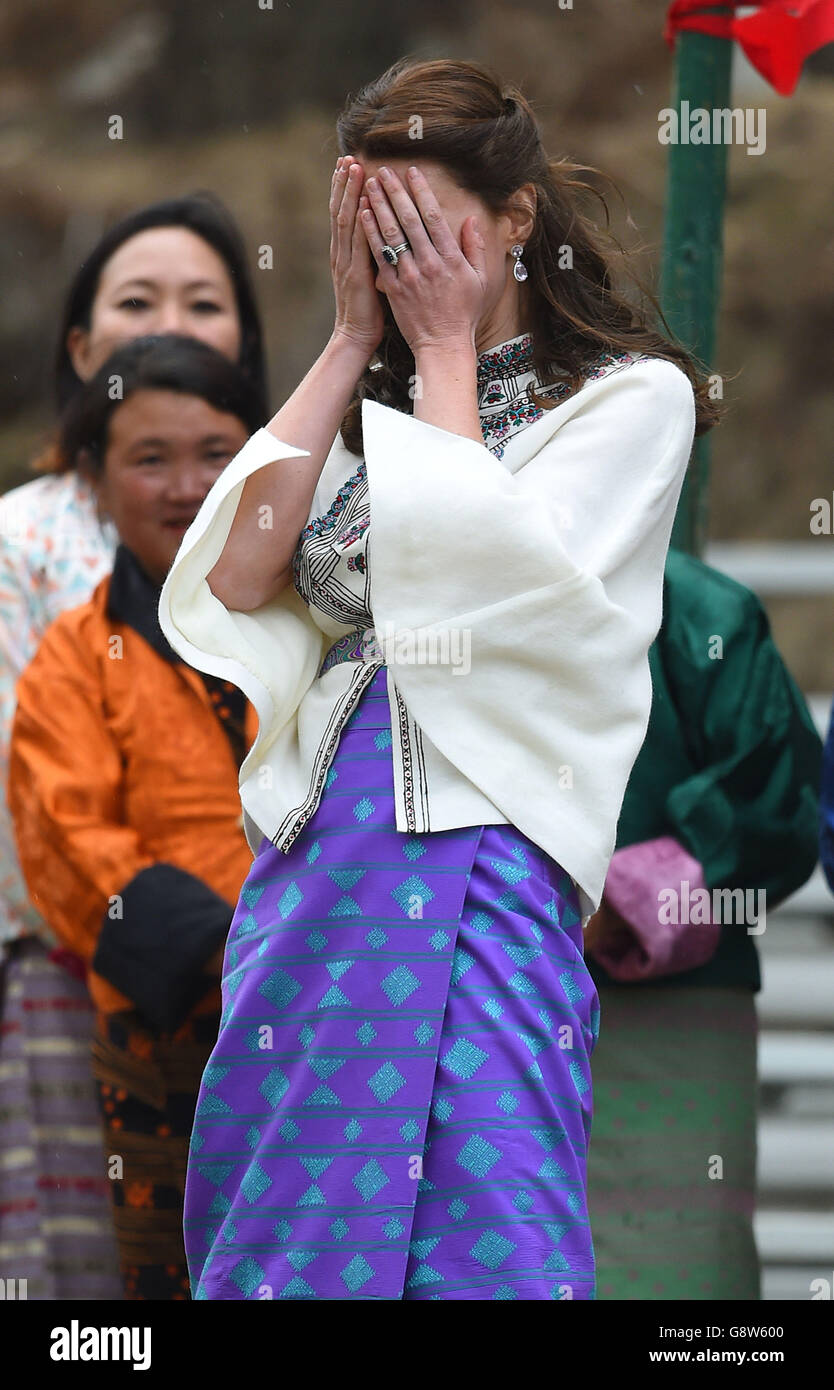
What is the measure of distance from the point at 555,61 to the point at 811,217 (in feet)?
3.78

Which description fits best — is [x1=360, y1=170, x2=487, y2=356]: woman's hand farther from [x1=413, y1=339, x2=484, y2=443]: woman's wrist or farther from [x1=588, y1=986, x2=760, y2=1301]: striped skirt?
[x1=588, y1=986, x2=760, y2=1301]: striped skirt

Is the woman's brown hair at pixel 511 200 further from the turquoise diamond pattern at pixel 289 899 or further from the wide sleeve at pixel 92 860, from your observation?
the wide sleeve at pixel 92 860

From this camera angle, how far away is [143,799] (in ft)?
8.52

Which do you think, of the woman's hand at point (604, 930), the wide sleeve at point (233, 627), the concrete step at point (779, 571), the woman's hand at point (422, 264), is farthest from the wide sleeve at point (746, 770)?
the concrete step at point (779, 571)

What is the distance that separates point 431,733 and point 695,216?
58.8 inches

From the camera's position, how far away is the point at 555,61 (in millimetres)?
6875

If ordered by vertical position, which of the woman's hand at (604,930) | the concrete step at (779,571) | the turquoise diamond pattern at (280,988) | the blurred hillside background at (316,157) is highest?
the blurred hillside background at (316,157)

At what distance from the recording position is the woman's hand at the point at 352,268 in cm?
179

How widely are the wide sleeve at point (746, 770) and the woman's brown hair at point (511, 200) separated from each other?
629 mm

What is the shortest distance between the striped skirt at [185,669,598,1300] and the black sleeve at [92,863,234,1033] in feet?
2.20

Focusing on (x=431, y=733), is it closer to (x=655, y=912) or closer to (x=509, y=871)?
(x=509, y=871)

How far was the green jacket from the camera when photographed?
2.56 m

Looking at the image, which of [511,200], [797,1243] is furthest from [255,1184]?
[797,1243]

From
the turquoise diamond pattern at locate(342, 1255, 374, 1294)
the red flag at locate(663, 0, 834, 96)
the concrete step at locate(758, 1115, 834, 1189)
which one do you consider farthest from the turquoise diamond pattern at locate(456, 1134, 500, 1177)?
the concrete step at locate(758, 1115, 834, 1189)
